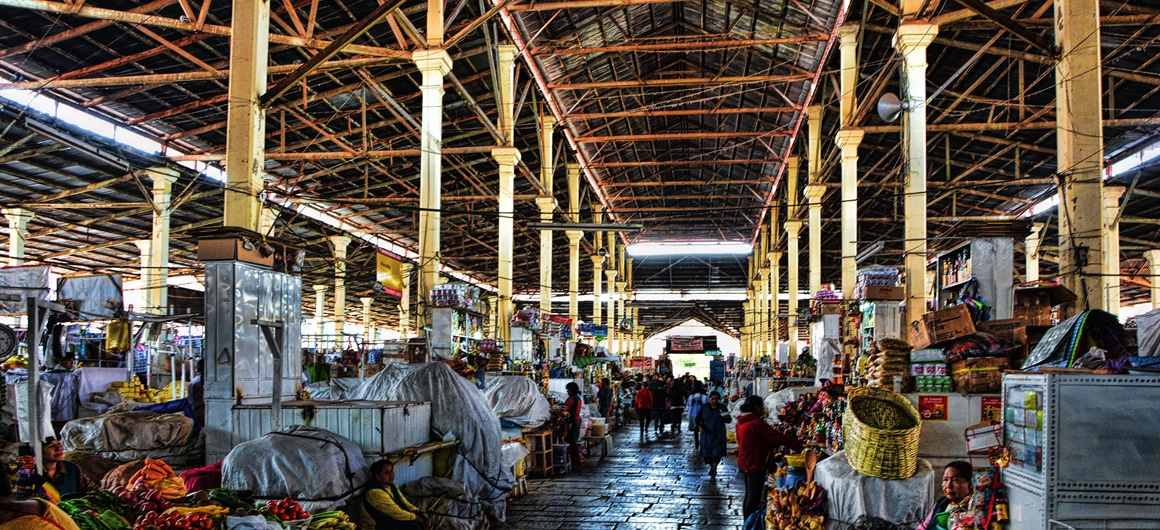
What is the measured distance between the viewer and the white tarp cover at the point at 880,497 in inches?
245

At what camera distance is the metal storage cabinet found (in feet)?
14.3

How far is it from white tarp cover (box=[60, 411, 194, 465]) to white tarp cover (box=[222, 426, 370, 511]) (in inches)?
64.7

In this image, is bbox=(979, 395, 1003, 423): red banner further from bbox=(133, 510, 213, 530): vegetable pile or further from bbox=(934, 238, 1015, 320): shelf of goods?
bbox=(133, 510, 213, 530): vegetable pile

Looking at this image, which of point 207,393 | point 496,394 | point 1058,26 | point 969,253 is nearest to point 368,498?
point 207,393

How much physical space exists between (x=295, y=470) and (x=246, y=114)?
4.38 metres

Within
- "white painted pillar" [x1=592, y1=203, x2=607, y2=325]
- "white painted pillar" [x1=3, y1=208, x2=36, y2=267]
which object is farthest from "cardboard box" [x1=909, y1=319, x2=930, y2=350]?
"white painted pillar" [x1=592, y1=203, x2=607, y2=325]

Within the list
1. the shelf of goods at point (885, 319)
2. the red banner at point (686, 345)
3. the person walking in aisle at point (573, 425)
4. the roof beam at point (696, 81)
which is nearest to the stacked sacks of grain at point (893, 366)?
the shelf of goods at point (885, 319)

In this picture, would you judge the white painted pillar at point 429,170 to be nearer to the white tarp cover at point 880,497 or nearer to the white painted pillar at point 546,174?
the white painted pillar at point 546,174

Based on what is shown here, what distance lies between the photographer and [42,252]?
87.4 ft

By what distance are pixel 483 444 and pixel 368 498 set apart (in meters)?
2.51

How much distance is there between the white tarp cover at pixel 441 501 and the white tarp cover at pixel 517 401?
4.31 m

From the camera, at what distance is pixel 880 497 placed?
6.28 m

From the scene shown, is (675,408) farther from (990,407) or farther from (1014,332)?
(990,407)

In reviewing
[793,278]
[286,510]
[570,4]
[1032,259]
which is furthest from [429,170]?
[1032,259]
